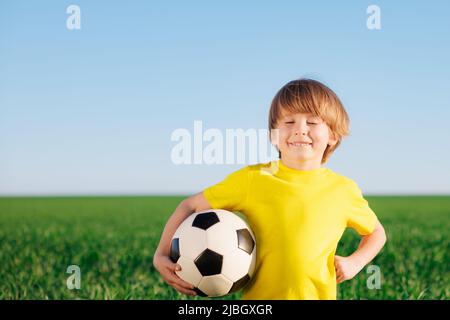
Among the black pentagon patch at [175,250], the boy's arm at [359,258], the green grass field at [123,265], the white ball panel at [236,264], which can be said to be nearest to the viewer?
the white ball panel at [236,264]

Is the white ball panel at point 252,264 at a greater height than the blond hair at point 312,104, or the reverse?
the blond hair at point 312,104

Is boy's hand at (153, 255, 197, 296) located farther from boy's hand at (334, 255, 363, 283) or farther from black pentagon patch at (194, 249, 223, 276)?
boy's hand at (334, 255, 363, 283)

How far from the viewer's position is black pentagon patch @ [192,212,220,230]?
318 centimetres

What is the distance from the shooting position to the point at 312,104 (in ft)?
10.8

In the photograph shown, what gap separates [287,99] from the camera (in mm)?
3344

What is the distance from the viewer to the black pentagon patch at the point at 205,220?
3.18 m

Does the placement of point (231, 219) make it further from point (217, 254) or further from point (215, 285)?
point (215, 285)

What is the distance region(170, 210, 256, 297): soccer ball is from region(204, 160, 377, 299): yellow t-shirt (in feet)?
0.32

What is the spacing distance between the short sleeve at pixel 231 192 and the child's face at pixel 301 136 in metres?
0.28

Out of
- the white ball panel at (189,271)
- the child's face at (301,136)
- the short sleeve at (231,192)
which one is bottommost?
the white ball panel at (189,271)

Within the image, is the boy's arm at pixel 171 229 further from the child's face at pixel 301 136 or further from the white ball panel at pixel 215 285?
the child's face at pixel 301 136

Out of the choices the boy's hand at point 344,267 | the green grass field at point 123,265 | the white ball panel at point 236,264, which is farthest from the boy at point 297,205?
the green grass field at point 123,265
